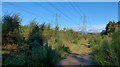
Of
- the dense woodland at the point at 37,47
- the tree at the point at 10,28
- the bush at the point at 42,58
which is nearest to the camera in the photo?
the dense woodland at the point at 37,47

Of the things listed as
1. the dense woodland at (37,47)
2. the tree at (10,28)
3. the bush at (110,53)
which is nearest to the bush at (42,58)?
the dense woodland at (37,47)

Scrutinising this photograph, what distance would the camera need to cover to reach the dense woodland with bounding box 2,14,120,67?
10.7 m

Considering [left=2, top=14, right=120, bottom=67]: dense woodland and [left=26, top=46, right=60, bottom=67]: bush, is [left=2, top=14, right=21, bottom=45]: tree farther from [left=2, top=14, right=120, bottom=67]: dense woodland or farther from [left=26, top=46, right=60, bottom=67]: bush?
[left=26, top=46, right=60, bottom=67]: bush

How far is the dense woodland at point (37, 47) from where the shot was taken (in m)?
10.7

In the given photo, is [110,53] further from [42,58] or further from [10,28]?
[10,28]

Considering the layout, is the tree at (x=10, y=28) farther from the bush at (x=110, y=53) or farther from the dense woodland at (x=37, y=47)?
the bush at (x=110, y=53)

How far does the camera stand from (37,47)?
48.1 feet

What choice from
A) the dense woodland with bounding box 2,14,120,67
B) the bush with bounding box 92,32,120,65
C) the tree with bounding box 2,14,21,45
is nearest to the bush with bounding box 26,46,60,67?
the dense woodland with bounding box 2,14,120,67

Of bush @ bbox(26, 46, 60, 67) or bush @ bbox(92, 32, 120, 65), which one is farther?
bush @ bbox(26, 46, 60, 67)

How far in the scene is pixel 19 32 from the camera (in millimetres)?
20094

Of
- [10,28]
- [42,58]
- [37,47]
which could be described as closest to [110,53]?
[42,58]

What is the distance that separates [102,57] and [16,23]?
10.8 m

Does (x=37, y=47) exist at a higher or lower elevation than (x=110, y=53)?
higher

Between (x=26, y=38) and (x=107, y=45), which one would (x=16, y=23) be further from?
(x=107, y=45)
